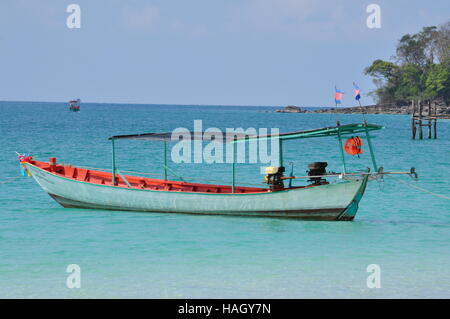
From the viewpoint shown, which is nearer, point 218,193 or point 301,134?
point 301,134

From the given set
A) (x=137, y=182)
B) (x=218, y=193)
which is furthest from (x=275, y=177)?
(x=137, y=182)

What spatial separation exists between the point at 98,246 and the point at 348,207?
6721 mm

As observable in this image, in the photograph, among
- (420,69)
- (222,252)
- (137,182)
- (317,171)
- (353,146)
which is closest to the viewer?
(222,252)

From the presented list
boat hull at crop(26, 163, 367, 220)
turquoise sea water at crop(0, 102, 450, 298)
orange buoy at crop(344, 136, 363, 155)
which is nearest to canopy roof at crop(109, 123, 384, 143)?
orange buoy at crop(344, 136, 363, 155)

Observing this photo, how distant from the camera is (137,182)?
75.7 ft

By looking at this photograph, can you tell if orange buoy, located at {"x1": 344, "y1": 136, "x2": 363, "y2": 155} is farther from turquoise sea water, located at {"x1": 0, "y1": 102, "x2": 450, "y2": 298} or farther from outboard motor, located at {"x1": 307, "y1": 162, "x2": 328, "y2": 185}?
turquoise sea water, located at {"x1": 0, "y1": 102, "x2": 450, "y2": 298}

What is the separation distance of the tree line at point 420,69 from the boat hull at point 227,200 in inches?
4035

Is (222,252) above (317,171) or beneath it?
beneath

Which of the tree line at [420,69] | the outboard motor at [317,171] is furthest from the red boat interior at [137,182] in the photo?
the tree line at [420,69]

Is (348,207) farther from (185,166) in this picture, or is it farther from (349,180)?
(185,166)

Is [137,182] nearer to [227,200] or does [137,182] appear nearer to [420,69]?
[227,200]

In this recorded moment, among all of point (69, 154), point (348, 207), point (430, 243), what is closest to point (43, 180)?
point (348, 207)

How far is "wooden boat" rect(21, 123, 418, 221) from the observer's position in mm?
19125

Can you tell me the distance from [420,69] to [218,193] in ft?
369
